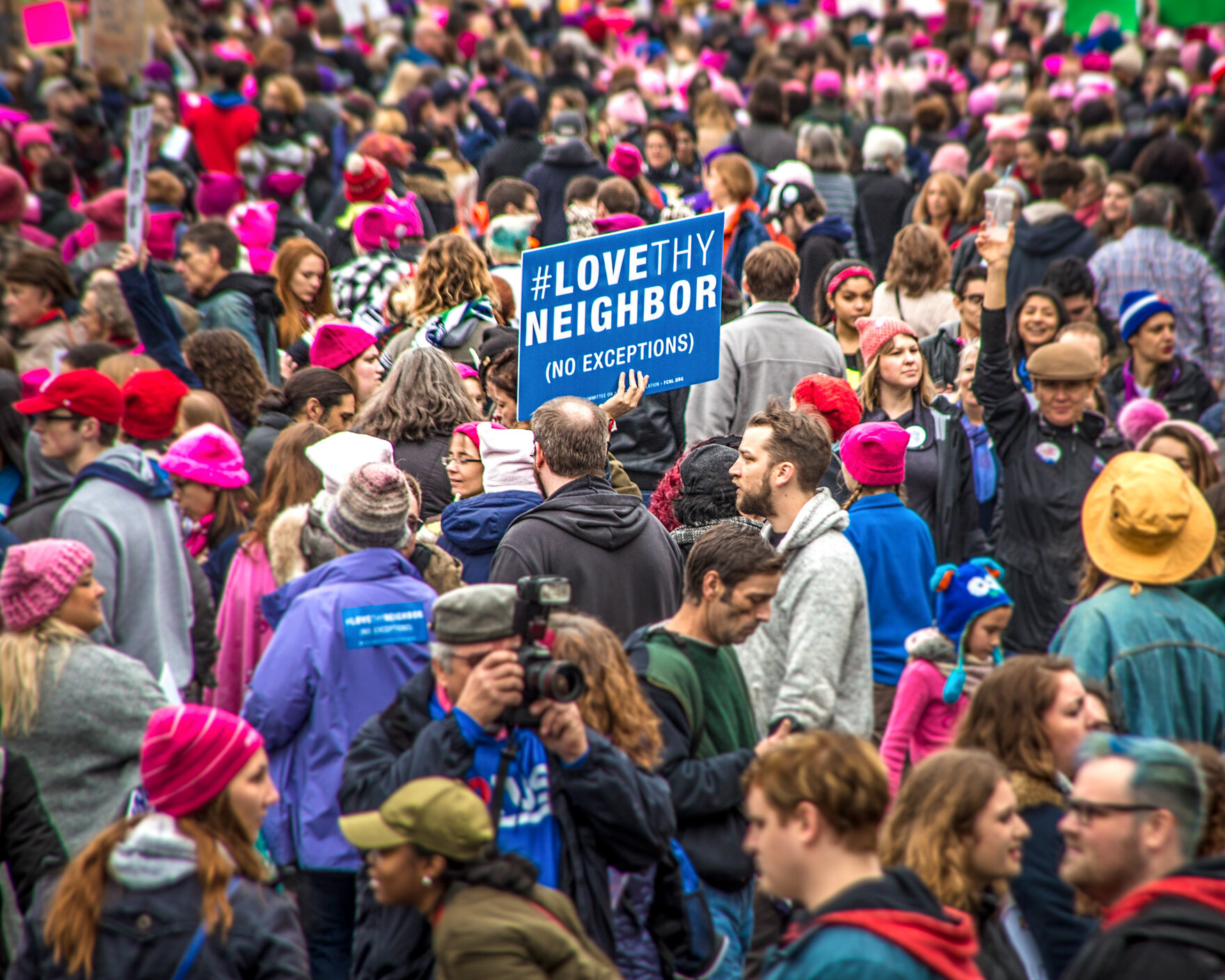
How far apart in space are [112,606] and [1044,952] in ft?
11.6

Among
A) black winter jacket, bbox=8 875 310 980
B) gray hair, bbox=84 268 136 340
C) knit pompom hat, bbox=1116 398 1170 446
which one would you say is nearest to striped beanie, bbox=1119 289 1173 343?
knit pompom hat, bbox=1116 398 1170 446

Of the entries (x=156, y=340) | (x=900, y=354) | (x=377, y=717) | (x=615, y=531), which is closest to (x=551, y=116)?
(x=156, y=340)

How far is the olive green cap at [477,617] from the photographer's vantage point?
3.45m

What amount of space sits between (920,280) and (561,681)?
595 cm

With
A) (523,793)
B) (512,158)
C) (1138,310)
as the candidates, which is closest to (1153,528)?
(523,793)

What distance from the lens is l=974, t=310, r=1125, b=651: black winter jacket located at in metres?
7.05

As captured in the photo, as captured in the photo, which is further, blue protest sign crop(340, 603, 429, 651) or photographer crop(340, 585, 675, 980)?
blue protest sign crop(340, 603, 429, 651)

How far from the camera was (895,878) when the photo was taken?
290 centimetres

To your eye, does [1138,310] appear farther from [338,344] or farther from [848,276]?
[338,344]

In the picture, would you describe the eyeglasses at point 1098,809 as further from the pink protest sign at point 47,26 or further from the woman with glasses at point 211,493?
the pink protest sign at point 47,26

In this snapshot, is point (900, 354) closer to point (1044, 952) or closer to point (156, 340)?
point (1044, 952)

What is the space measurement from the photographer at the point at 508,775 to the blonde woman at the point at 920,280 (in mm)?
5584

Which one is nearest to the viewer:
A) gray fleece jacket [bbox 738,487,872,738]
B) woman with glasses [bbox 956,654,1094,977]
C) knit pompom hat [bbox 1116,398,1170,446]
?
woman with glasses [bbox 956,654,1094,977]

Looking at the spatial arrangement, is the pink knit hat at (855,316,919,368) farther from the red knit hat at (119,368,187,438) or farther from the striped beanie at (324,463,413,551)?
the red knit hat at (119,368,187,438)
